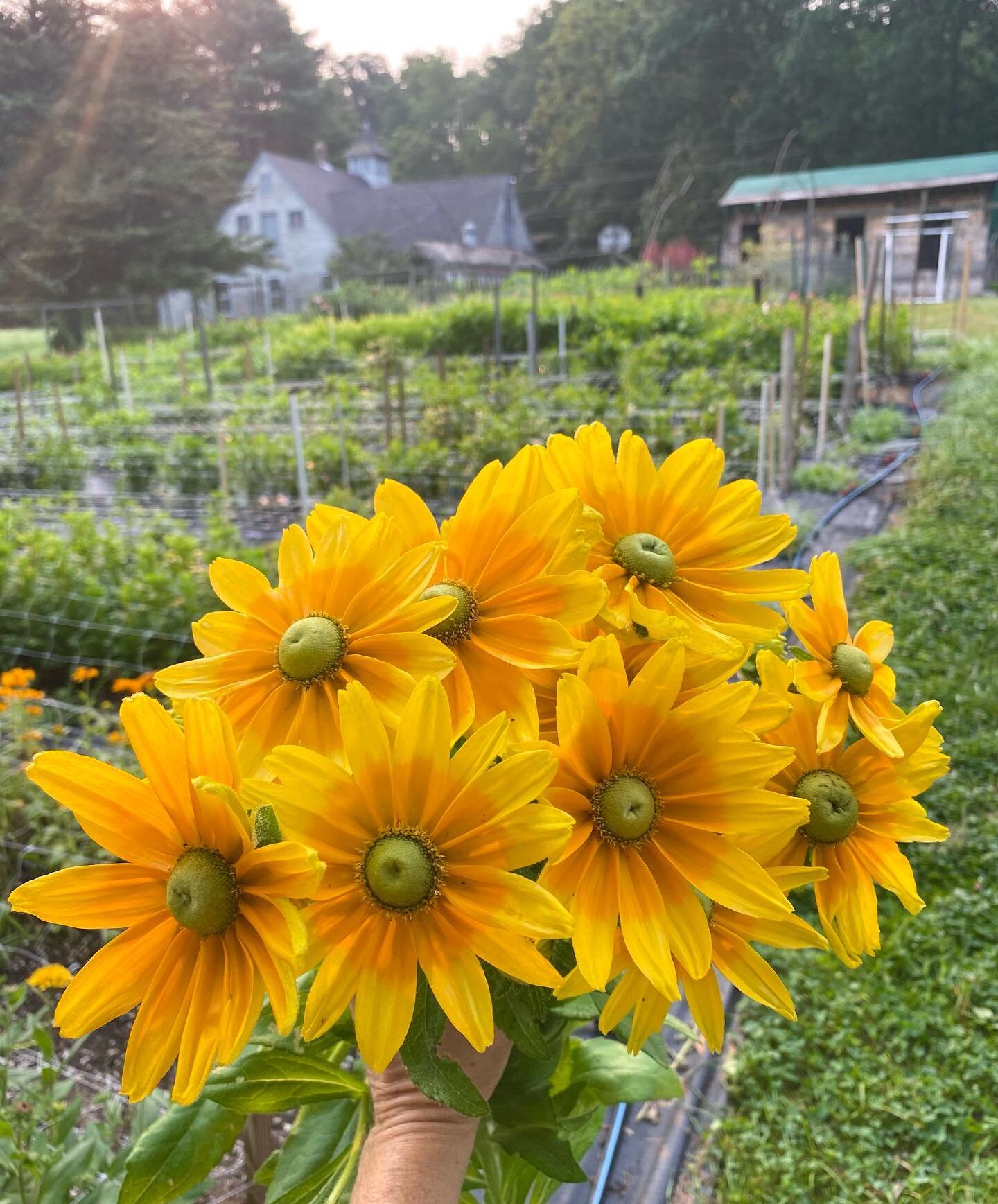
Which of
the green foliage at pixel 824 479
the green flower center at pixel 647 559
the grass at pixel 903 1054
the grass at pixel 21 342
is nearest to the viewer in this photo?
the green flower center at pixel 647 559

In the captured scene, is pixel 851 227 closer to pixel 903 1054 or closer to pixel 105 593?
pixel 105 593

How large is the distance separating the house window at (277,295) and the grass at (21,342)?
32.4 feet

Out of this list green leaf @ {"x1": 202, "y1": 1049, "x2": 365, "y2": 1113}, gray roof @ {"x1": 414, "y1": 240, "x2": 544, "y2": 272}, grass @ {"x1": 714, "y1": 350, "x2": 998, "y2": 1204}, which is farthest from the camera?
gray roof @ {"x1": 414, "y1": 240, "x2": 544, "y2": 272}

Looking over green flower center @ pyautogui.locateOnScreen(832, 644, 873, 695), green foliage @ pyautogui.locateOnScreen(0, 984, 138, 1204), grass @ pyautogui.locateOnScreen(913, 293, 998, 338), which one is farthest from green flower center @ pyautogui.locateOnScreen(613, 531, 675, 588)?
grass @ pyautogui.locateOnScreen(913, 293, 998, 338)

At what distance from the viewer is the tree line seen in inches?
747

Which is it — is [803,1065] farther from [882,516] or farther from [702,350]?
Answer: [702,350]

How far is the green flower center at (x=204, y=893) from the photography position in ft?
1.29

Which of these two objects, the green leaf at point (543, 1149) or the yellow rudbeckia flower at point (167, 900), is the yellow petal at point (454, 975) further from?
the green leaf at point (543, 1149)

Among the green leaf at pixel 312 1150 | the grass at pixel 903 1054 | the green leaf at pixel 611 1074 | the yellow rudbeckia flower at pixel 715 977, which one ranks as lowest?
the grass at pixel 903 1054

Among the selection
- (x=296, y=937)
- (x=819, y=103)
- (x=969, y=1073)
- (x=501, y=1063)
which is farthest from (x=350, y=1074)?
(x=819, y=103)

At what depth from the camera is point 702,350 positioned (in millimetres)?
9477

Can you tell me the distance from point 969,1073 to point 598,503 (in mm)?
1899

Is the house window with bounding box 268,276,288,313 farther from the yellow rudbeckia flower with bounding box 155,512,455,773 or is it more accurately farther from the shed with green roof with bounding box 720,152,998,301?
the yellow rudbeckia flower with bounding box 155,512,455,773

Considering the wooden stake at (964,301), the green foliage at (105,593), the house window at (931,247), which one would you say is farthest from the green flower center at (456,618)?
the house window at (931,247)
